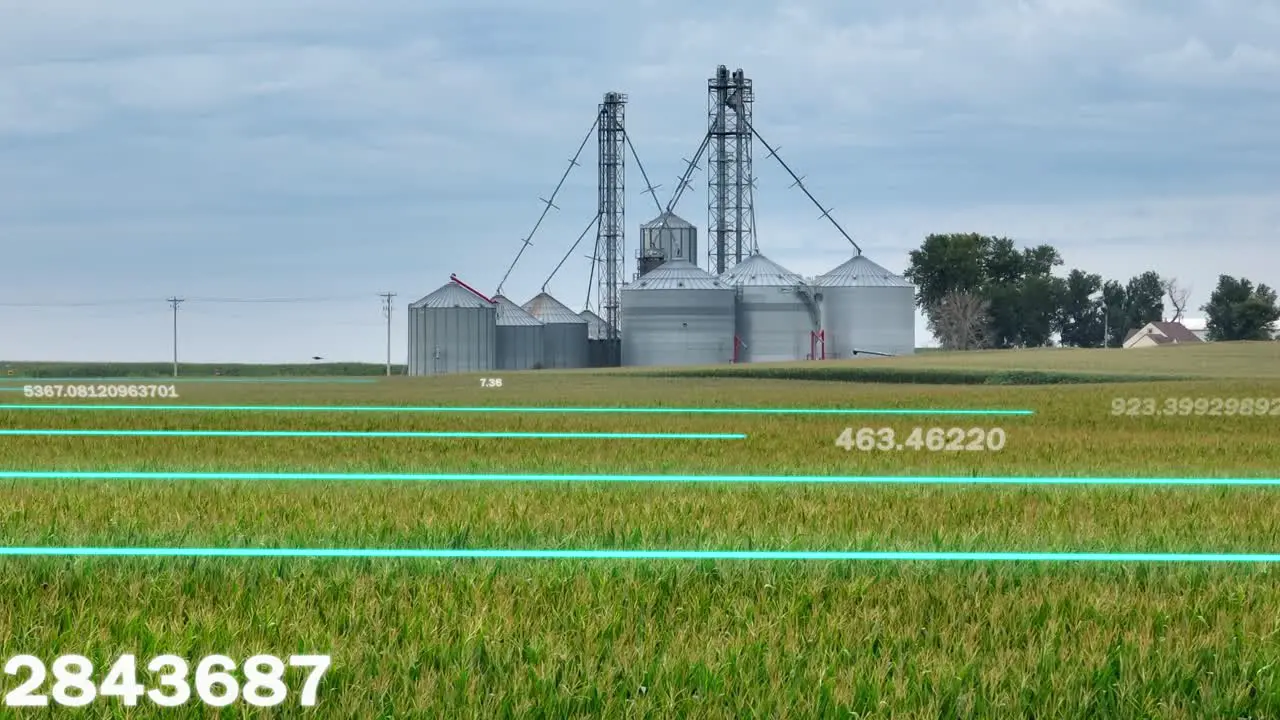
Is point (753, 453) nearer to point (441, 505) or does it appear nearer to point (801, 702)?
point (441, 505)

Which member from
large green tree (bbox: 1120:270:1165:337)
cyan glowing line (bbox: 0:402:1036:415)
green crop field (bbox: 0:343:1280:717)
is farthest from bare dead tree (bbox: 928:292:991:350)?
green crop field (bbox: 0:343:1280:717)

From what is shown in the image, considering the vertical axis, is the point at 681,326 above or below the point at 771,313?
below

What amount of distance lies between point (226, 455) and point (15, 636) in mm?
12592

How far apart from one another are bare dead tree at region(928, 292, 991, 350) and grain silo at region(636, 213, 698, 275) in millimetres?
17912

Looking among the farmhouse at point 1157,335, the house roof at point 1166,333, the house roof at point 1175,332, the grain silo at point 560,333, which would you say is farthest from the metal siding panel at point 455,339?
the house roof at point 1175,332

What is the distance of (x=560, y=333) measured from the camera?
A: 81.5m

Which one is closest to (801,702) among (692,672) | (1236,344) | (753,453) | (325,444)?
(692,672)

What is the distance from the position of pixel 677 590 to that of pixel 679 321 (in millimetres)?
66887

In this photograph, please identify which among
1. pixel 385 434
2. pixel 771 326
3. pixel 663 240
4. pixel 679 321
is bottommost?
pixel 385 434

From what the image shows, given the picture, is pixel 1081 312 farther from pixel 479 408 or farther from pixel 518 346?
pixel 479 408

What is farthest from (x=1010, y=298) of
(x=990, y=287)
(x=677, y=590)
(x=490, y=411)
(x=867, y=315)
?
(x=677, y=590)

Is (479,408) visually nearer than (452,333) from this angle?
Yes

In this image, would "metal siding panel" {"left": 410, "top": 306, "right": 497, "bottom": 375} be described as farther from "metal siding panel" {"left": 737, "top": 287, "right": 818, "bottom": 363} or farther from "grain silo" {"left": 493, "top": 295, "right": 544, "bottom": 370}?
"metal siding panel" {"left": 737, "top": 287, "right": 818, "bottom": 363}

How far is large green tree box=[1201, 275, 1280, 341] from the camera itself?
85.2 m
